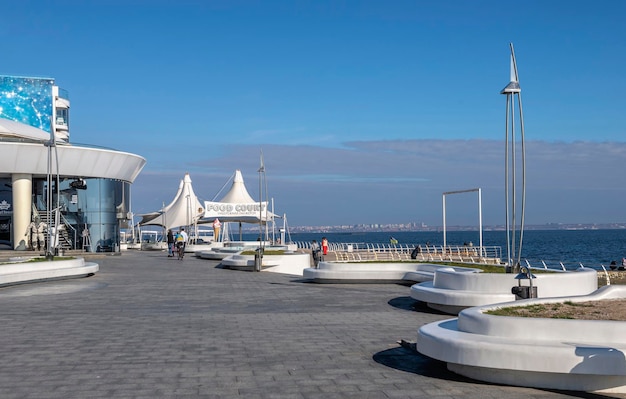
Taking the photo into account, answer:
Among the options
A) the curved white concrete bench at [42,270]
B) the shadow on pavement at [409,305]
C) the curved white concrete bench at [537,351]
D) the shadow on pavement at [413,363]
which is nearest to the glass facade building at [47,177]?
the curved white concrete bench at [42,270]

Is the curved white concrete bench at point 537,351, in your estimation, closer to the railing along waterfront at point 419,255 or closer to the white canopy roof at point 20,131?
the railing along waterfront at point 419,255

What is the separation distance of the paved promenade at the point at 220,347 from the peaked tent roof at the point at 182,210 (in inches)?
1767

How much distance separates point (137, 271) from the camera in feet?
93.9

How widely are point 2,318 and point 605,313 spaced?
10565 millimetres

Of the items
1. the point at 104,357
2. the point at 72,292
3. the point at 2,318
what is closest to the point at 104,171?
the point at 72,292

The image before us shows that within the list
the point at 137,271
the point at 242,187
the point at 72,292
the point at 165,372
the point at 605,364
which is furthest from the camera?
the point at 242,187

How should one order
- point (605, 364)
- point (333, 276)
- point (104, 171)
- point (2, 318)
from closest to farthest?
point (605, 364) < point (2, 318) < point (333, 276) < point (104, 171)

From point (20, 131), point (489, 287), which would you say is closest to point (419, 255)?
point (20, 131)

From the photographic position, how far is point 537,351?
7320 mm

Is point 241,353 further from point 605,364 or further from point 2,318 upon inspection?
point 2,318

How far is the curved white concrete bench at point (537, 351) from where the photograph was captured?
23.5ft

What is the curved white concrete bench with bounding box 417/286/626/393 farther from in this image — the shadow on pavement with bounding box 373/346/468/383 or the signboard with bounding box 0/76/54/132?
the signboard with bounding box 0/76/54/132

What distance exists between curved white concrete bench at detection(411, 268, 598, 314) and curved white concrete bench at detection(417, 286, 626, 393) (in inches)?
206

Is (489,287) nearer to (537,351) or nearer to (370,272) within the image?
(537,351)
